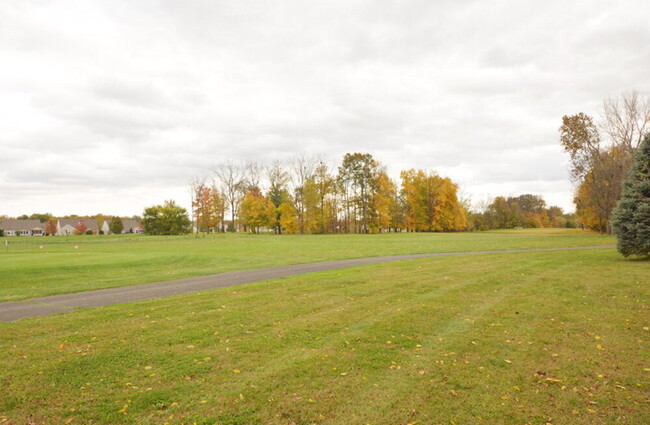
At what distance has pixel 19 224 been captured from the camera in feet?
357

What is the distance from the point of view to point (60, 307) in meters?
10.7

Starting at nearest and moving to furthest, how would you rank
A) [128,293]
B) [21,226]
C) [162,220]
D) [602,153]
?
1. [128,293]
2. [602,153]
3. [162,220]
4. [21,226]

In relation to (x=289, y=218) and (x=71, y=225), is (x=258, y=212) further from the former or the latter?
(x=71, y=225)

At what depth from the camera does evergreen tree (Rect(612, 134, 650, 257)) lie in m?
17.5

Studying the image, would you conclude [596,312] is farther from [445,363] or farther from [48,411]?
[48,411]

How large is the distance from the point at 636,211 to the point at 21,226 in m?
135

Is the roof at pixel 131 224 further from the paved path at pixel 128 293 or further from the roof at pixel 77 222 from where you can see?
the paved path at pixel 128 293

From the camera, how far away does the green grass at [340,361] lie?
4656 millimetres

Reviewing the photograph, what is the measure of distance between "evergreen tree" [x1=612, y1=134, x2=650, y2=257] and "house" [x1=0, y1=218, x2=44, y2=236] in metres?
130

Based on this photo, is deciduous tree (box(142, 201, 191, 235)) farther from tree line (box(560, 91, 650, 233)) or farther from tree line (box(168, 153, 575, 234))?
tree line (box(560, 91, 650, 233))

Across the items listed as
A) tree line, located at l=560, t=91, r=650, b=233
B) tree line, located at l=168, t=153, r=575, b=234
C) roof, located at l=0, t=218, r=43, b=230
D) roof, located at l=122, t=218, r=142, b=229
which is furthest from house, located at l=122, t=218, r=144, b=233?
tree line, located at l=560, t=91, r=650, b=233

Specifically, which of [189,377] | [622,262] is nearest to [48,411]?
[189,377]

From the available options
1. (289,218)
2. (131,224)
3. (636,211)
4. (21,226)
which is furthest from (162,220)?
(636,211)

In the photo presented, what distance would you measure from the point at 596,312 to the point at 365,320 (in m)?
5.45
